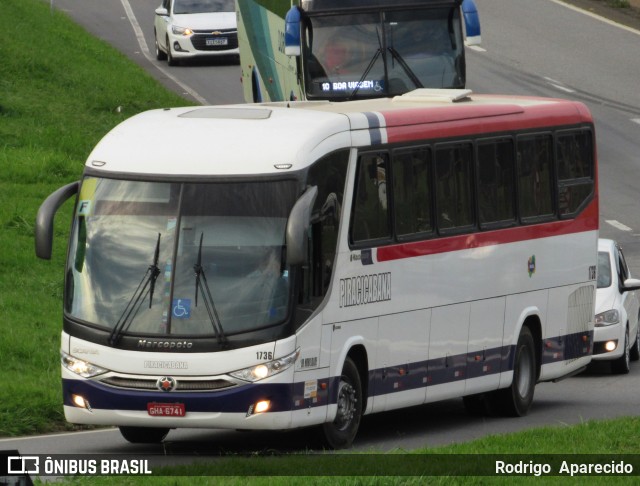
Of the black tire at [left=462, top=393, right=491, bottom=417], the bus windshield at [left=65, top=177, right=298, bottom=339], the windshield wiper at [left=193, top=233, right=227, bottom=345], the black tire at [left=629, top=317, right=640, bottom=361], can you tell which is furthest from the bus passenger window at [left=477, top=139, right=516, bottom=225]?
the black tire at [left=629, top=317, right=640, bottom=361]

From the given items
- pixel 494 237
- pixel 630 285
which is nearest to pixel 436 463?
pixel 494 237

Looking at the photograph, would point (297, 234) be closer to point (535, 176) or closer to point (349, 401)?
point (349, 401)

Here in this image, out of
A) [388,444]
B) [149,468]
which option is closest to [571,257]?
[388,444]

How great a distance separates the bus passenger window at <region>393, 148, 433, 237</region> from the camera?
1596 cm

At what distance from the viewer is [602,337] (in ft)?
71.5

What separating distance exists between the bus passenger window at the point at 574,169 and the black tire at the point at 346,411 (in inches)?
181

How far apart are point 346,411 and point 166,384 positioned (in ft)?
6.45

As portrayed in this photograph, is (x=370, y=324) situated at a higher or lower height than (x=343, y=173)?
lower

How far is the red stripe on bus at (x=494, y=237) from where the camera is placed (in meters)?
15.9

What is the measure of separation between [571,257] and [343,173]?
472cm

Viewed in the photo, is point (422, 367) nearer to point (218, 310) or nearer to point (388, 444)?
point (388, 444)

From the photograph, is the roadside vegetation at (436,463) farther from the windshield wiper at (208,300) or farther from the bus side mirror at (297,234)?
the bus side mirror at (297,234)

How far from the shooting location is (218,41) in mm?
45625

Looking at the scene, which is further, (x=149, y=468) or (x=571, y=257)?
(x=571, y=257)
